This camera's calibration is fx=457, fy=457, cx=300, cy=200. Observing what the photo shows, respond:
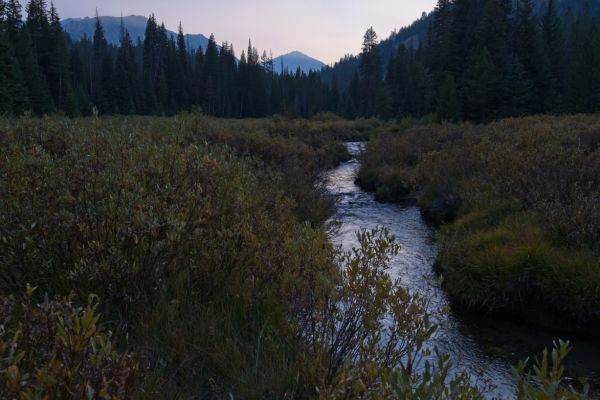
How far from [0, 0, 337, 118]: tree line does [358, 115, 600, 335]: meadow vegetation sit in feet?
104

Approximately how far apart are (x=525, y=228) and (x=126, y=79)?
6517cm

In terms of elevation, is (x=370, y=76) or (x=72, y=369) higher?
(x=370, y=76)

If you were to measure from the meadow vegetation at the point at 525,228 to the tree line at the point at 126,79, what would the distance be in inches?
1252

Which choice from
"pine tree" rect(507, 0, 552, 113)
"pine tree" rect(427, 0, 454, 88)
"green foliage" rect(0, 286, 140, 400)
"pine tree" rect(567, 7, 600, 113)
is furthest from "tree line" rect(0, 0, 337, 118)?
"pine tree" rect(567, 7, 600, 113)

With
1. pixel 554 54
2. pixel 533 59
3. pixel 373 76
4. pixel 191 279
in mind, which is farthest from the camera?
pixel 373 76

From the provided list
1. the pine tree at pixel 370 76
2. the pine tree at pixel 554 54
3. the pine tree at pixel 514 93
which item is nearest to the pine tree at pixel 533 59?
the pine tree at pixel 514 93

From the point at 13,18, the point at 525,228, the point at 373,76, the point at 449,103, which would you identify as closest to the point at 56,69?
the point at 13,18

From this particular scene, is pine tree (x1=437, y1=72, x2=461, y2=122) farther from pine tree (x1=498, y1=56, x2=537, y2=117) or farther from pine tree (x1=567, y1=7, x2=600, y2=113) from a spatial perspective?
pine tree (x1=567, y1=7, x2=600, y2=113)

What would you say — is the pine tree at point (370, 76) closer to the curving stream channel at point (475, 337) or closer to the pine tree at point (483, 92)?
the pine tree at point (483, 92)

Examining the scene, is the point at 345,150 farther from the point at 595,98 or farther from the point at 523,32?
the point at 523,32

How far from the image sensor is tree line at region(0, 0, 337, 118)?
160ft

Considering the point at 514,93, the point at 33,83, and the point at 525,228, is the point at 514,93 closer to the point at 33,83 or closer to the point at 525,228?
the point at 525,228

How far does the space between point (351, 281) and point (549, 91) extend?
44.3 metres

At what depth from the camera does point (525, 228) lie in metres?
9.20
